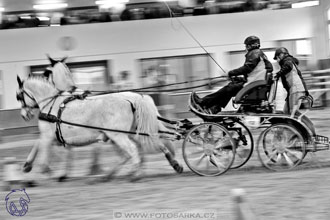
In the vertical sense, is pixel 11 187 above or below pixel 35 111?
below

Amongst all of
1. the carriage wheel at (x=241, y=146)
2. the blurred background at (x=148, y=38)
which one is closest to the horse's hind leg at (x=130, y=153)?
the carriage wheel at (x=241, y=146)

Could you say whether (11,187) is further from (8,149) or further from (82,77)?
(82,77)

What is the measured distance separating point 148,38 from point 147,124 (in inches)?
448

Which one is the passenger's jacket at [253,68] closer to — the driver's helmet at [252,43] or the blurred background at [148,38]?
the driver's helmet at [252,43]

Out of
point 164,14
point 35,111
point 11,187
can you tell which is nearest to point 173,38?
point 164,14

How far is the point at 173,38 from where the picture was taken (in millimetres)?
20688

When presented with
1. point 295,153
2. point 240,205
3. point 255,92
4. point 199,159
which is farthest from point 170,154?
point 240,205

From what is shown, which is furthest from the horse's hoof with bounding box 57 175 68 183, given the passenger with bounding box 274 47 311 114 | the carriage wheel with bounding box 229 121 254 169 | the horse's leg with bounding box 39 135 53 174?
the passenger with bounding box 274 47 311 114

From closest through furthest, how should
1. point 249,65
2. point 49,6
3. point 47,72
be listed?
point 249,65, point 47,72, point 49,6

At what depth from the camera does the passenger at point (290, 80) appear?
31.3 ft

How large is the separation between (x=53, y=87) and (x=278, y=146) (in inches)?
144

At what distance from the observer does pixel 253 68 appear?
30.4ft

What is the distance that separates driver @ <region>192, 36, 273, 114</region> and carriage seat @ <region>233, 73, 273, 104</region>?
78 millimetres

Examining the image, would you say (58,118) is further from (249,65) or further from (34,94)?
(249,65)
